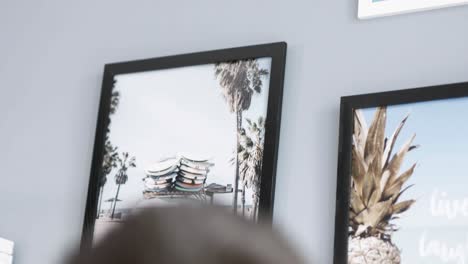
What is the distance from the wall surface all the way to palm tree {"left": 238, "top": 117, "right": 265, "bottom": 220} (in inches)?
1.8

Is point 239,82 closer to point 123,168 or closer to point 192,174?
point 192,174

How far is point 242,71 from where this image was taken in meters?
1.58

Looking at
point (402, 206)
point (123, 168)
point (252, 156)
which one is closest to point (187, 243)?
point (402, 206)

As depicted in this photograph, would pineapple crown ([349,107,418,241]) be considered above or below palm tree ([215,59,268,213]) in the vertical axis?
below

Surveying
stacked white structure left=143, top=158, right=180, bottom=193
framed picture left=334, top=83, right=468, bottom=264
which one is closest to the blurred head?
framed picture left=334, top=83, right=468, bottom=264

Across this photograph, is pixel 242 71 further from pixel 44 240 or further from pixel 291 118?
pixel 44 240

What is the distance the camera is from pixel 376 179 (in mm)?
1387

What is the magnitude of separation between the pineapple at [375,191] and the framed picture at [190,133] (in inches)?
6.9

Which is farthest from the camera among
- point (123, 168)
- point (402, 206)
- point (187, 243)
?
point (123, 168)

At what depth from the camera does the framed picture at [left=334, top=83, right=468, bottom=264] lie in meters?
1.30

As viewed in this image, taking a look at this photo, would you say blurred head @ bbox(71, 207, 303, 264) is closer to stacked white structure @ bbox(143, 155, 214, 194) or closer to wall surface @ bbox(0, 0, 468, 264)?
wall surface @ bbox(0, 0, 468, 264)

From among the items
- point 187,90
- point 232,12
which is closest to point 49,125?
point 187,90

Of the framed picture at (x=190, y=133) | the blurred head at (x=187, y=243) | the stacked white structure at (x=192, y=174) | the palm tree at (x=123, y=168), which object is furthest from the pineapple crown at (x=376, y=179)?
the blurred head at (x=187, y=243)

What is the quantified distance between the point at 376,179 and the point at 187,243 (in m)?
1.10
